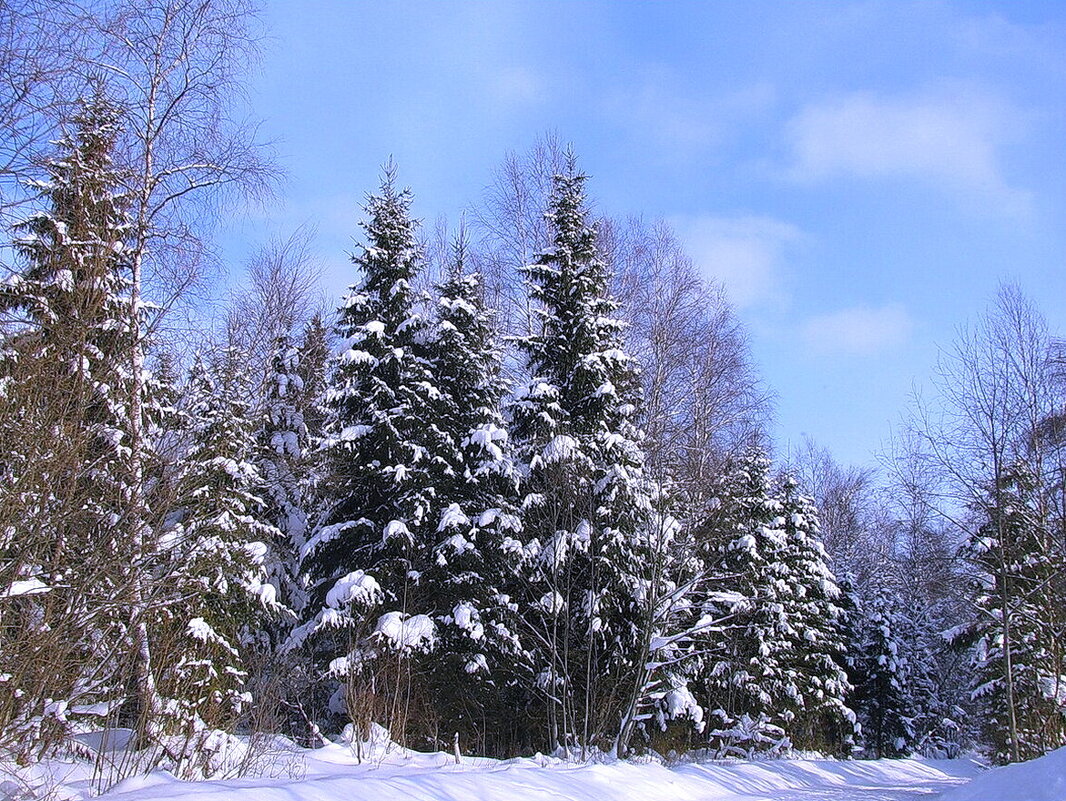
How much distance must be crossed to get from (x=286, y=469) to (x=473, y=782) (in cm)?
1316

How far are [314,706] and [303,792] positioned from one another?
14.1 m

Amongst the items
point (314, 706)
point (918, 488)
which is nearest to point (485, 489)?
point (314, 706)

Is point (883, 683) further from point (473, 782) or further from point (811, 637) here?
point (473, 782)

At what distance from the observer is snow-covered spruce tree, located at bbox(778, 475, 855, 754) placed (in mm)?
26906

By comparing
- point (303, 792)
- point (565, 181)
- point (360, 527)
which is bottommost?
point (303, 792)

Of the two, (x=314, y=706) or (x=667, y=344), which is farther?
(x=314, y=706)

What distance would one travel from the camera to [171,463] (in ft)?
23.3

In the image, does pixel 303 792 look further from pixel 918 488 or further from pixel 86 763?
pixel 918 488

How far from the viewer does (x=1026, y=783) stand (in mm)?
9758

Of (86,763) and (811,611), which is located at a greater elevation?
(811,611)

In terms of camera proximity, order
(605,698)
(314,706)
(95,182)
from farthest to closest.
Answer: (314,706), (605,698), (95,182)

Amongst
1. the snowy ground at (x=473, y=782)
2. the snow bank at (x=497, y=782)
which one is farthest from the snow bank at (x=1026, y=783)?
the snow bank at (x=497, y=782)

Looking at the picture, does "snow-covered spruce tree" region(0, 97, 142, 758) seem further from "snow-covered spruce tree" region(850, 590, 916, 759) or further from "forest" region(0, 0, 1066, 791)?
"snow-covered spruce tree" region(850, 590, 916, 759)

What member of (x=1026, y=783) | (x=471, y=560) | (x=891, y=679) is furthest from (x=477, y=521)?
(x=891, y=679)
